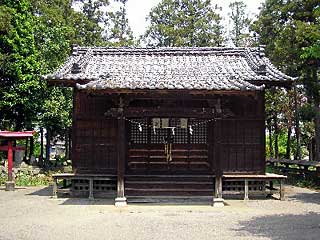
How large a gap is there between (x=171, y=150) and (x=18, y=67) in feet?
40.6

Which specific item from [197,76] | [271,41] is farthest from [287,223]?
[271,41]

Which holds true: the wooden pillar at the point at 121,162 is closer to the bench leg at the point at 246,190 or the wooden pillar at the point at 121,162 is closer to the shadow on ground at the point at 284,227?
the bench leg at the point at 246,190

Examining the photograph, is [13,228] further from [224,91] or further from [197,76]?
[197,76]

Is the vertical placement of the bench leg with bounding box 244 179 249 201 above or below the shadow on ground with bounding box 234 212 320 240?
above

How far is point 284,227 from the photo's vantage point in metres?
10.6

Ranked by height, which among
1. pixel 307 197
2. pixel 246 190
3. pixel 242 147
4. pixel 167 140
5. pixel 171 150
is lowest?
pixel 307 197

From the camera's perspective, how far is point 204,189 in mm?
15719

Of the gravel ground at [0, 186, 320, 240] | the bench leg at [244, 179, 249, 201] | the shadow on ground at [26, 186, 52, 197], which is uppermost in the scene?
the bench leg at [244, 179, 249, 201]

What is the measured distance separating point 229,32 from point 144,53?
2761 centimetres

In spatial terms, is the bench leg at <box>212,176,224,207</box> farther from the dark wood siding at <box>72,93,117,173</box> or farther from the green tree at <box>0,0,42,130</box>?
the green tree at <box>0,0,42,130</box>

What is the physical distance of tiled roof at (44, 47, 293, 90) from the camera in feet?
47.4

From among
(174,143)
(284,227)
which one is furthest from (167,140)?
(284,227)

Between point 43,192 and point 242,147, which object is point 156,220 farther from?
point 43,192

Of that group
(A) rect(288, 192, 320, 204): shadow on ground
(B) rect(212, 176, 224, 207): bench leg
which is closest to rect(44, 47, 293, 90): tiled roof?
(B) rect(212, 176, 224, 207): bench leg
